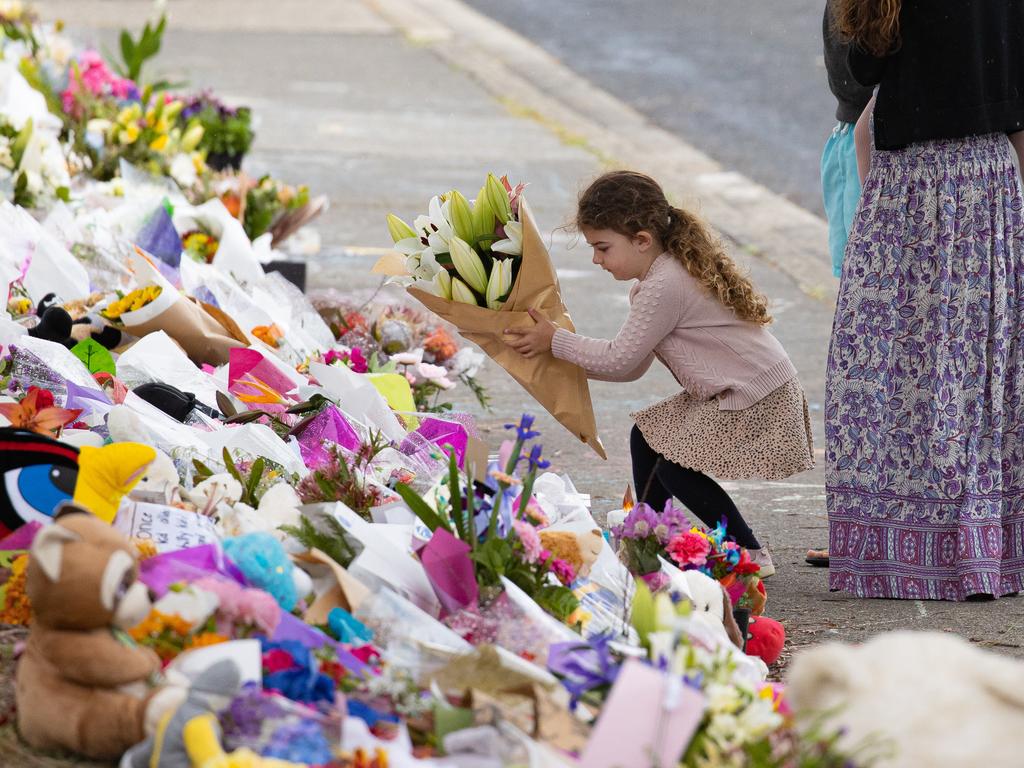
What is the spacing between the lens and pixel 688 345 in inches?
166

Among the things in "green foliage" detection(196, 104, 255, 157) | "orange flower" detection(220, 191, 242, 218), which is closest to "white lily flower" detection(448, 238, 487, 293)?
"orange flower" detection(220, 191, 242, 218)

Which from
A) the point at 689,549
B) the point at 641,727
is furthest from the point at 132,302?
the point at 641,727

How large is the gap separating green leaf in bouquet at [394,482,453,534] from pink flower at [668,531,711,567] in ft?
2.03

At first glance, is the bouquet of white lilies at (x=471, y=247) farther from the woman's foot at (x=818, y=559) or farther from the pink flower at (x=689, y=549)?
the woman's foot at (x=818, y=559)

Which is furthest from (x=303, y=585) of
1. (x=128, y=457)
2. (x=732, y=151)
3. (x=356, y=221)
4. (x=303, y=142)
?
(x=732, y=151)

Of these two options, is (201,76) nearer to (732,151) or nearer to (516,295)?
(732,151)

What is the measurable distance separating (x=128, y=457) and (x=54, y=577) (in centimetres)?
53

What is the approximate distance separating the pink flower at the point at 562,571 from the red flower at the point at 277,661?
653 mm

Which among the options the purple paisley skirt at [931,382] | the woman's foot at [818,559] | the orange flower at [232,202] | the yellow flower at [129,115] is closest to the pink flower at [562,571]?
the purple paisley skirt at [931,382]

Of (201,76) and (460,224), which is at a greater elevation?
(460,224)

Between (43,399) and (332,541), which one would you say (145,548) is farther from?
(43,399)

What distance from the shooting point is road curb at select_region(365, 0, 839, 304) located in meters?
9.10

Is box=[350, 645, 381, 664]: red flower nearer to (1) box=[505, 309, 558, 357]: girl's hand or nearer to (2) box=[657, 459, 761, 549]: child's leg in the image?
(1) box=[505, 309, 558, 357]: girl's hand

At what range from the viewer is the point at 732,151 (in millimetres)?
11852
